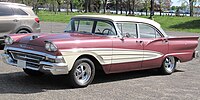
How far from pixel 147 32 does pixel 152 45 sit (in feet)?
1.20

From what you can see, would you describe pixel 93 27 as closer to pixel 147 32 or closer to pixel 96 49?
pixel 96 49

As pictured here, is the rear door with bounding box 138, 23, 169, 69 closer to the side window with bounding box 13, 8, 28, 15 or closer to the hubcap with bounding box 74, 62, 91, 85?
the hubcap with bounding box 74, 62, 91, 85

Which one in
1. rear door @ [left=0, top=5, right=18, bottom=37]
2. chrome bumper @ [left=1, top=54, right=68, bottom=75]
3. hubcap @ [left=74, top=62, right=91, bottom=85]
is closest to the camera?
chrome bumper @ [left=1, top=54, right=68, bottom=75]

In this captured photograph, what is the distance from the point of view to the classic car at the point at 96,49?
22.5ft

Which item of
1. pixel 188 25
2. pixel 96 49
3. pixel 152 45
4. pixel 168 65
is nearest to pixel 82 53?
pixel 96 49

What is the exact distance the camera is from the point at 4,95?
6.31 m

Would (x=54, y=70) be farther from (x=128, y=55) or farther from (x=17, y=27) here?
(x=17, y=27)

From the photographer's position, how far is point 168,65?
9.44 meters

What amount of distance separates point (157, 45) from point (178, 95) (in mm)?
2066

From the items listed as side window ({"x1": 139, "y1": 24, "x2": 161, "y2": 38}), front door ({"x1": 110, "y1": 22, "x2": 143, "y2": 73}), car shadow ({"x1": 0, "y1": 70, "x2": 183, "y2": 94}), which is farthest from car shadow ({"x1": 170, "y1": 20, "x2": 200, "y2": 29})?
front door ({"x1": 110, "y1": 22, "x2": 143, "y2": 73})

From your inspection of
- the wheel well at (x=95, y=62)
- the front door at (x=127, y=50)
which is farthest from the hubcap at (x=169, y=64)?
the wheel well at (x=95, y=62)

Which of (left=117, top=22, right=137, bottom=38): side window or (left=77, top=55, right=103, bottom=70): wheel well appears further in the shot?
(left=117, top=22, right=137, bottom=38): side window

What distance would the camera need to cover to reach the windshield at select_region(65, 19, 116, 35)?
7965 mm

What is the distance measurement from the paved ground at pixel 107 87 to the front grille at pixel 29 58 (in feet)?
1.51
